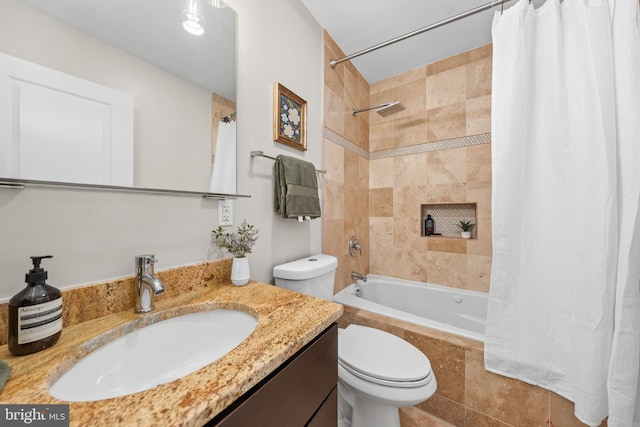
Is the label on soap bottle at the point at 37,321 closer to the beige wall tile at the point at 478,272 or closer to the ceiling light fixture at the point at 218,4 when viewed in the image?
the ceiling light fixture at the point at 218,4

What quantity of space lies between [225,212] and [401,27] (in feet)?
5.87

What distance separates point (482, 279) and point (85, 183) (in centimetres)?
230

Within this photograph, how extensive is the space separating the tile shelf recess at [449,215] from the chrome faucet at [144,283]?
2000mm

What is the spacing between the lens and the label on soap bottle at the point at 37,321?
18.7 inches

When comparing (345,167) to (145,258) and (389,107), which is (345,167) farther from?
(145,258)

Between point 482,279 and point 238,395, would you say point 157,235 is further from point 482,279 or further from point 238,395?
point 482,279

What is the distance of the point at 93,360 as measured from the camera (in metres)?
0.53

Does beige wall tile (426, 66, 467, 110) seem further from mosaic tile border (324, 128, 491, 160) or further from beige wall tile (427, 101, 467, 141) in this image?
mosaic tile border (324, 128, 491, 160)

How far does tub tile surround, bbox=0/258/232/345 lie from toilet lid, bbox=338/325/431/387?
2.18 feet

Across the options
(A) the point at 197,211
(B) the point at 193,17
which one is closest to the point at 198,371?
(A) the point at 197,211

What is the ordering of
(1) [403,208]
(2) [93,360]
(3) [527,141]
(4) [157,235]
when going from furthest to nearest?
(1) [403,208]
(3) [527,141]
(4) [157,235]
(2) [93,360]

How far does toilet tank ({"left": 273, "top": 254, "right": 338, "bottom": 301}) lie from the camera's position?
117 cm

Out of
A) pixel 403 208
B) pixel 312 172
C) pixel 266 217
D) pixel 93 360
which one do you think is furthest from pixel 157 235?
pixel 403 208

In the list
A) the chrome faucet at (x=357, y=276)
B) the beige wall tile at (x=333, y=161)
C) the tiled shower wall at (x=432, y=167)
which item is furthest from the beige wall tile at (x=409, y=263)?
the beige wall tile at (x=333, y=161)
